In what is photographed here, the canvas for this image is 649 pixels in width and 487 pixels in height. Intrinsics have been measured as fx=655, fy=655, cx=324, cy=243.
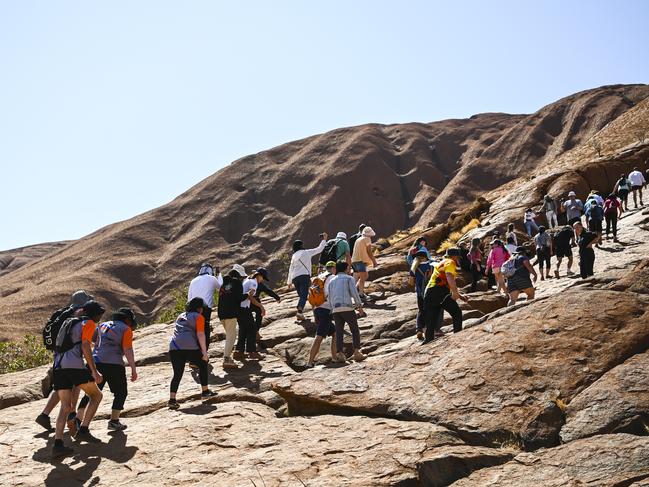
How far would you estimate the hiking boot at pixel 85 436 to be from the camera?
10023 millimetres

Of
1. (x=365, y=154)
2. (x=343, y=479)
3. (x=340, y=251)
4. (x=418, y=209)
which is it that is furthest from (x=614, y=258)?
(x=365, y=154)

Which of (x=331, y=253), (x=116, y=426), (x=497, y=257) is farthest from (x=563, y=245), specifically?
(x=116, y=426)

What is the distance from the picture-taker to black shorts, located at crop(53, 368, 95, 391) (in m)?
9.81

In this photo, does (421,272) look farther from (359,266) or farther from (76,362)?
(76,362)

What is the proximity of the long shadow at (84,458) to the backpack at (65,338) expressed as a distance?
1531 mm

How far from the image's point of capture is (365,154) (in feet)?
269

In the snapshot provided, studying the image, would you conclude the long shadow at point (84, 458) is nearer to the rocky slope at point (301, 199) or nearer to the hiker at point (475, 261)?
the hiker at point (475, 261)

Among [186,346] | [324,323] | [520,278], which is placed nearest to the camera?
[186,346]

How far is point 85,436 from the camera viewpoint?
395 inches

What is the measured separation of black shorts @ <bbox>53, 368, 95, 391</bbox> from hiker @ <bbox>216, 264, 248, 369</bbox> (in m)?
3.79

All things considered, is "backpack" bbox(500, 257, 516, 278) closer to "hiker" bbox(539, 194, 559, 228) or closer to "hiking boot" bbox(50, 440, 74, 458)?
"hiking boot" bbox(50, 440, 74, 458)

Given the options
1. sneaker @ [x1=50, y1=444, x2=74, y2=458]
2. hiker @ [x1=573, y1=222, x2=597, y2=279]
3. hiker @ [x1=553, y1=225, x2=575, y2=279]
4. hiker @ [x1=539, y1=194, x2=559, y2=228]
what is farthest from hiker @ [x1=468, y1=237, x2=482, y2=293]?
sneaker @ [x1=50, y1=444, x2=74, y2=458]

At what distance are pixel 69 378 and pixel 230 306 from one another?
13.5 ft

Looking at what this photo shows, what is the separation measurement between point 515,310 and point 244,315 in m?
5.96
